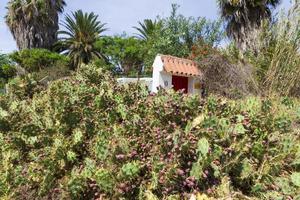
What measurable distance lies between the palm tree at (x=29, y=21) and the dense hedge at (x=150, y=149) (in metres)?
34.8

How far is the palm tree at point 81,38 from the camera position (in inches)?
1484

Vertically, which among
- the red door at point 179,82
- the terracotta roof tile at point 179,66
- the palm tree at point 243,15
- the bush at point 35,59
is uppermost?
the palm tree at point 243,15

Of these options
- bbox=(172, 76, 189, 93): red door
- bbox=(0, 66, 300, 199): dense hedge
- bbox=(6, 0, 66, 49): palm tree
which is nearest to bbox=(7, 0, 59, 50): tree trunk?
bbox=(6, 0, 66, 49): palm tree

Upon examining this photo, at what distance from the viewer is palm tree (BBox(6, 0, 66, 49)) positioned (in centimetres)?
3728

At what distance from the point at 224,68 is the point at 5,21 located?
27.1 meters

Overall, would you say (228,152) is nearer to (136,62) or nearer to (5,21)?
(136,62)

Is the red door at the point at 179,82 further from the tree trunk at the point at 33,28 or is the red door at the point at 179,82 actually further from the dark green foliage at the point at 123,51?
the tree trunk at the point at 33,28

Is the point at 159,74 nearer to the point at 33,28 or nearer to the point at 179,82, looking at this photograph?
the point at 179,82

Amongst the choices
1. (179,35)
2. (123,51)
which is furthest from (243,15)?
(123,51)

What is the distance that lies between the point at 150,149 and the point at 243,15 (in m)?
20.7

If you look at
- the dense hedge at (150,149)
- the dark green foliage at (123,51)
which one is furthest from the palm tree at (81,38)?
the dense hedge at (150,149)

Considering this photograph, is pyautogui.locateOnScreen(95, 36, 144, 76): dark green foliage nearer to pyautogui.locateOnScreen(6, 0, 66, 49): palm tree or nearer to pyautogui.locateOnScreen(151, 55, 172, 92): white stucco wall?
pyautogui.locateOnScreen(6, 0, 66, 49): palm tree

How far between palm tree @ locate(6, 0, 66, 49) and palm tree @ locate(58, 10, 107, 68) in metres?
1.65

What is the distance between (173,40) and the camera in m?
24.6
